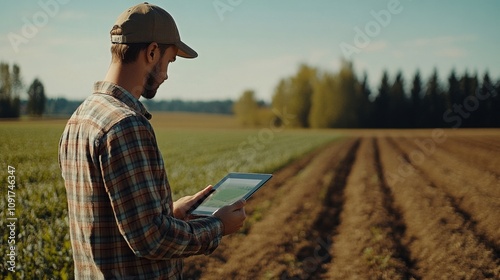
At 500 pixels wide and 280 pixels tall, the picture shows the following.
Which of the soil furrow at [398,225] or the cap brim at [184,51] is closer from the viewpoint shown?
the cap brim at [184,51]

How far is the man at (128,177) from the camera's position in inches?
63.5

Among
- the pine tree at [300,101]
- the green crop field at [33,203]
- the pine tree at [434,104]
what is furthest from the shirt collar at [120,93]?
the pine tree at [300,101]

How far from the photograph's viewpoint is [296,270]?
5.59 m

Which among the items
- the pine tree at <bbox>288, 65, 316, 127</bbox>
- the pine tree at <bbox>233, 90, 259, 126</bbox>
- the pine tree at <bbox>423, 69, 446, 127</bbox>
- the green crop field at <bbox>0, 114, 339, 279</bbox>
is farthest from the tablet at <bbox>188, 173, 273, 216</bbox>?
the pine tree at <bbox>233, 90, 259, 126</bbox>

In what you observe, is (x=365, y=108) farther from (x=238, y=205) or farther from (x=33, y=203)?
(x=238, y=205)

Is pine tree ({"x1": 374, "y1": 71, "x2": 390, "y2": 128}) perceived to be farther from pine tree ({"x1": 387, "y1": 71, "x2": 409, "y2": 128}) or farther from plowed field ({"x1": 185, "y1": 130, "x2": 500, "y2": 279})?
plowed field ({"x1": 185, "y1": 130, "x2": 500, "y2": 279})

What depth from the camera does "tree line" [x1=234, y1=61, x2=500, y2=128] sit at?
19.9ft

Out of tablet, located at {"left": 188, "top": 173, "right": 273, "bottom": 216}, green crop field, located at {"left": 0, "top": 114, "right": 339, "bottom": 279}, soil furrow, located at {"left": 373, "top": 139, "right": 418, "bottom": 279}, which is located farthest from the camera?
soil furrow, located at {"left": 373, "top": 139, "right": 418, "bottom": 279}

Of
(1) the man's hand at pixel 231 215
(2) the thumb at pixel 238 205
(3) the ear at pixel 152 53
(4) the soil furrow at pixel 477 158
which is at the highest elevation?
(3) the ear at pixel 152 53

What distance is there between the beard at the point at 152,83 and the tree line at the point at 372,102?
4988 millimetres

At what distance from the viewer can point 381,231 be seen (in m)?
6.79

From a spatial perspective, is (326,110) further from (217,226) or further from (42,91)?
(217,226)

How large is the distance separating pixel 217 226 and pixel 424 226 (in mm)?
5562

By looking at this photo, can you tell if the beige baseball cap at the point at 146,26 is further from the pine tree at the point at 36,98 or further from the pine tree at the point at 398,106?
the pine tree at the point at 398,106
